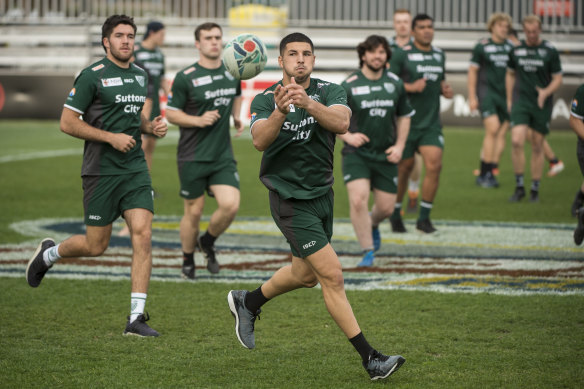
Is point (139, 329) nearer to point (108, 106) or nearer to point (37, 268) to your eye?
point (37, 268)

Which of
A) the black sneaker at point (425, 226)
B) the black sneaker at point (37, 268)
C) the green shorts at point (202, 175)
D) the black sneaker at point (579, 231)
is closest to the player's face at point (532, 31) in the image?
the black sneaker at point (425, 226)

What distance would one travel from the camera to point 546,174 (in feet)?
56.0

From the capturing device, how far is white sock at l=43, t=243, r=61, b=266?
7.56 meters

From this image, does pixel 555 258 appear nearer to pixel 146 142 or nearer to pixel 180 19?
pixel 146 142

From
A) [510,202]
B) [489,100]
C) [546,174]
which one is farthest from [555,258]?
[546,174]

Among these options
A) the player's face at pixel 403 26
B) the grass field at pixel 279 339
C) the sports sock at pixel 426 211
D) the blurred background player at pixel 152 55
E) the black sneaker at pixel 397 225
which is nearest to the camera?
the grass field at pixel 279 339

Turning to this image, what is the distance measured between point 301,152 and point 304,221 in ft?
1.42

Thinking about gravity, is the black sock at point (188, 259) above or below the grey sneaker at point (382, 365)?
below

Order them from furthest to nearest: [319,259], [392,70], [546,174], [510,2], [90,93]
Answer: [510,2] → [546,174] → [392,70] → [90,93] → [319,259]

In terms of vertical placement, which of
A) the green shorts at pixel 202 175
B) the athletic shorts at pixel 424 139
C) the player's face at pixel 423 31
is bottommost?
the green shorts at pixel 202 175

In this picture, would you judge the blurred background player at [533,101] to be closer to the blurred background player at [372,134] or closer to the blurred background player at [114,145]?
the blurred background player at [372,134]

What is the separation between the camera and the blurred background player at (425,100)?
1134 centimetres

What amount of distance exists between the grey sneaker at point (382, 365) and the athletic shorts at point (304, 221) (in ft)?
2.47

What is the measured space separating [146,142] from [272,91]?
754 cm
